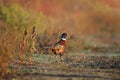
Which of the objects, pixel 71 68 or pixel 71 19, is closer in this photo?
→ pixel 71 68

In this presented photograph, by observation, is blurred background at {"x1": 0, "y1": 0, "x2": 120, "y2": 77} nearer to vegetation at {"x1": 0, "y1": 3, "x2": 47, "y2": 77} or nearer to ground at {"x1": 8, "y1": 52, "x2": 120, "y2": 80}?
vegetation at {"x1": 0, "y1": 3, "x2": 47, "y2": 77}

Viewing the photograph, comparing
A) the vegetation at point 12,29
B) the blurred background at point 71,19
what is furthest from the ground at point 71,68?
the blurred background at point 71,19

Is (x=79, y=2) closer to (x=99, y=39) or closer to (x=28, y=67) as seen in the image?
(x=99, y=39)

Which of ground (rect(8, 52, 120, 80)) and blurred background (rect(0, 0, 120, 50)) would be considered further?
blurred background (rect(0, 0, 120, 50))

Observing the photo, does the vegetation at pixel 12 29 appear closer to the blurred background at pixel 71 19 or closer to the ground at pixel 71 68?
the blurred background at pixel 71 19

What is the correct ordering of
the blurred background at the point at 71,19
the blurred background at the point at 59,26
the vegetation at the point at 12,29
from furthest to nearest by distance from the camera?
the blurred background at the point at 71,19 → the blurred background at the point at 59,26 → the vegetation at the point at 12,29

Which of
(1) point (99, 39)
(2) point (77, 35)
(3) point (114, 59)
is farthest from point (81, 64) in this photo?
(1) point (99, 39)

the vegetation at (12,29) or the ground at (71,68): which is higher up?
the vegetation at (12,29)

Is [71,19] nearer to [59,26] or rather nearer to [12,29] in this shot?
[59,26]

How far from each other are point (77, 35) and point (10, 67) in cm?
622

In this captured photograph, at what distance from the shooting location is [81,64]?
1617 cm

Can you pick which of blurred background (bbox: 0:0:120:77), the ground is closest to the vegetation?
blurred background (bbox: 0:0:120:77)

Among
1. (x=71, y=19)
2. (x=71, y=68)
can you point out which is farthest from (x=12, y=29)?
(x=71, y=19)

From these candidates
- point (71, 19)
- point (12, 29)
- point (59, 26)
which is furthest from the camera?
point (71, 19)
